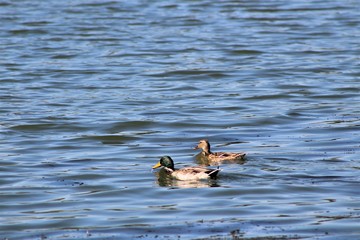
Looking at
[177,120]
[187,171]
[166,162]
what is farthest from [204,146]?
[177,120]

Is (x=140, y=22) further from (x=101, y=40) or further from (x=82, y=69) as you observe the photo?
(x=82, y=69)

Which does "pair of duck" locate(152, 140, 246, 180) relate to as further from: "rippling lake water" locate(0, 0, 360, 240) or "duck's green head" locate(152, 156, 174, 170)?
"rippling lake water" locate(0, 0, 360, 240)

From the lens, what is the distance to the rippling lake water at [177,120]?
11.4 m

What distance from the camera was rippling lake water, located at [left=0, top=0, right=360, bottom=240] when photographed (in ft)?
37.4

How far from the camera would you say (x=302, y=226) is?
10789 millimetres

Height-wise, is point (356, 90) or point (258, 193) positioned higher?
point (258, 193)

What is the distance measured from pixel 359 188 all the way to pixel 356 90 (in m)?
8.80

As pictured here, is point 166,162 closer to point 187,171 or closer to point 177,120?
point 187,171

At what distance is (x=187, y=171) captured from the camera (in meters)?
13.4

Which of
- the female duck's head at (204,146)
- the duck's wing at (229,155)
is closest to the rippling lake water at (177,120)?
the duck's wing at (229,155)

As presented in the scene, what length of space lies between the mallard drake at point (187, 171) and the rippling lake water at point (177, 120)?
0.13 meters

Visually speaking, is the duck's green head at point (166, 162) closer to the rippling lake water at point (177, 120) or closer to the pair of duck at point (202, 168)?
the pair of duck at point (202, 168)

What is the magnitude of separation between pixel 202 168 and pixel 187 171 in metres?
0.21

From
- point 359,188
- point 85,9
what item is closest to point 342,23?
point 85,9
